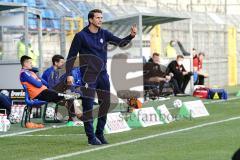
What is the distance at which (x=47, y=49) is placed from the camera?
23094mm

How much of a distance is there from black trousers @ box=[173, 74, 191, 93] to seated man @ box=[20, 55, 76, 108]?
390 inches

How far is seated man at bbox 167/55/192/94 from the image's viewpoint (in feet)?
77.2

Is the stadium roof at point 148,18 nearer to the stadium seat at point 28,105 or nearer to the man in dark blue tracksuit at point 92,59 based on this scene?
the stadium seat at point 28,105

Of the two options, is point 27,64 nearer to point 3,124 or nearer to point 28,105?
point 28,105

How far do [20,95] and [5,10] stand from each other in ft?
7.07

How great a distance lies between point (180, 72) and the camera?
23562 mm

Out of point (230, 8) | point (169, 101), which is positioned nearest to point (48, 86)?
point (169, 101)

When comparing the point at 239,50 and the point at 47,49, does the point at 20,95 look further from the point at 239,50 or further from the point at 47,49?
the point at 239,50

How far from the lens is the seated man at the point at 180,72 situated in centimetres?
2353

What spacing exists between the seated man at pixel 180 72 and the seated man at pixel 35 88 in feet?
32.0

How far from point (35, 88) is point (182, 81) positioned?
34.3 ft

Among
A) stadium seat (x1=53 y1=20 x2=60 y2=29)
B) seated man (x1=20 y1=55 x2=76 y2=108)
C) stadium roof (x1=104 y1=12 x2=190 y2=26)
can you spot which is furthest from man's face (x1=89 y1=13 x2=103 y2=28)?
stadium seat (x1=53 y1=20 x2=60 y2=29)

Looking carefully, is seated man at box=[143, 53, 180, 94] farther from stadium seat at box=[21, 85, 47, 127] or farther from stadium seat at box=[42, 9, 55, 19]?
stadium seat at box=[21, 85, 47, 127]

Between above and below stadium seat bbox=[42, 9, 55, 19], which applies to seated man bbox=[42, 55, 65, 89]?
below
